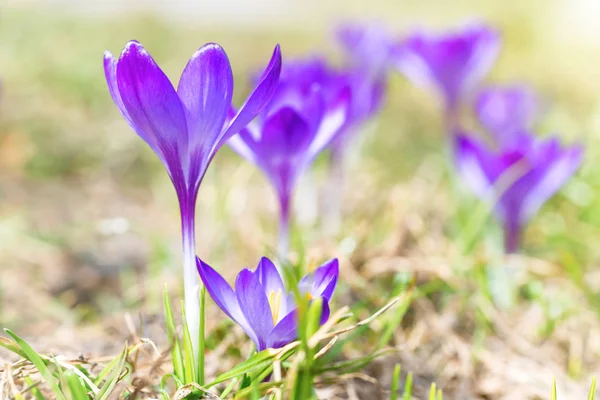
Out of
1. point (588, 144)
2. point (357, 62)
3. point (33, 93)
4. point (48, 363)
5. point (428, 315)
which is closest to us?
point (48, 363)

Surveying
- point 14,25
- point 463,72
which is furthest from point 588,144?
point 14,25

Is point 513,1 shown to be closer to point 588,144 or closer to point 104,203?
point 588,144

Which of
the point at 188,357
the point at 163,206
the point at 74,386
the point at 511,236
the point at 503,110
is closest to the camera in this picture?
the point at 74,386

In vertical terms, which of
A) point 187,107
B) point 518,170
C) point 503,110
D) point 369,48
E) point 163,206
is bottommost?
point 163,206

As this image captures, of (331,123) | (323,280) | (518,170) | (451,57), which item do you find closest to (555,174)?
(518,170)

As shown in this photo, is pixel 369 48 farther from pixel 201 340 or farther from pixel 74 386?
pixel 74 386

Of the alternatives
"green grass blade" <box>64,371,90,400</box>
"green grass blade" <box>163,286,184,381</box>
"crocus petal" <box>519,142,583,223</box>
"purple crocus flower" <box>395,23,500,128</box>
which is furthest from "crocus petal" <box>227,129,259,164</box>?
"purple crocus flower" <box>395,23,500,128</box>

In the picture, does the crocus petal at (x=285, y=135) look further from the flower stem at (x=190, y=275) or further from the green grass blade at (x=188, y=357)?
the green grass blade at (x=188, y=357)

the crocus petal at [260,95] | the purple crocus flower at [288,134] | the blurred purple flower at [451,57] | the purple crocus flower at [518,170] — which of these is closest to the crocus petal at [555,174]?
the purple crocus flower at [518,170]
